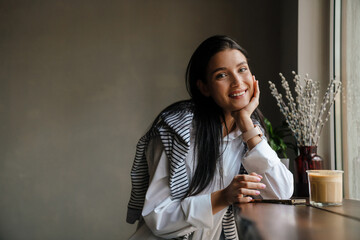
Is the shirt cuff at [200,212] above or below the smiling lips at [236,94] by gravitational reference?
below

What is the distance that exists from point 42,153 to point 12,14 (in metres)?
1.33

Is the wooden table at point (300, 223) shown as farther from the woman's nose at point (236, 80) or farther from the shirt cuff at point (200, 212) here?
the woman's nose at point (236, 80)

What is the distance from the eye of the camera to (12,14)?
3590 millimetres

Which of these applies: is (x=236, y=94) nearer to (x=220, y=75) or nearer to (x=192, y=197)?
(x=220, y=75)

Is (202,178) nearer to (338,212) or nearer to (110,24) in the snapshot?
(338,212)

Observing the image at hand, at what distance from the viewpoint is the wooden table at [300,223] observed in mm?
619

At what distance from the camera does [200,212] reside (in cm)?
126

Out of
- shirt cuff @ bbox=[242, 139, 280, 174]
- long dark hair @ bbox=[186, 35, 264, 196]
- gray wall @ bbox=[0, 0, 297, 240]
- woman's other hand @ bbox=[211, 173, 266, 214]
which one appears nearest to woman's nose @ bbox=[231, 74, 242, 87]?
long dark hair @ bbox=[186, 35, 264, 196]

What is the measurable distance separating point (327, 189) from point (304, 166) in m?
0.70

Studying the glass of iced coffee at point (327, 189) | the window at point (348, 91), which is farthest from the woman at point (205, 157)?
the window at point (348, 91)

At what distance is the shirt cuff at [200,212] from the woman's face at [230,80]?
0.40 metres

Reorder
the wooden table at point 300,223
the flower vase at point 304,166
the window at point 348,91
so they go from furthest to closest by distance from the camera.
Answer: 1. the window at point 348,91
2. the flower vase at point 304,166
3. the wooden table at point 300,223

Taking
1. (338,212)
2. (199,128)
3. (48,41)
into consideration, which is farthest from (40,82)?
(338,212)

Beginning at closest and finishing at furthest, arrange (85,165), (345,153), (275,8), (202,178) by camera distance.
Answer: (202,178), (345,153), (275,8), (85,165)
